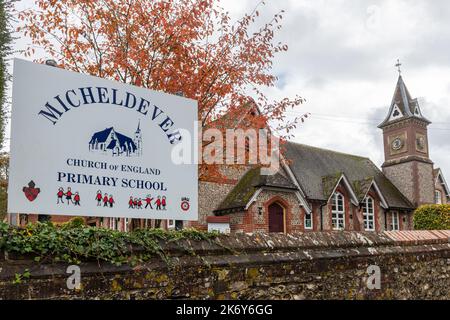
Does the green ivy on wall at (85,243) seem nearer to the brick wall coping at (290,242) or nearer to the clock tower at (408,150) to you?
the brick wall coping at (290,242)

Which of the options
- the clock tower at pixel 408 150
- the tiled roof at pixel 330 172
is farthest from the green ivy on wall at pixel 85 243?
the clock tower at pixel 408 150

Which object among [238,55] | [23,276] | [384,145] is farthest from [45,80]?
[384,145]

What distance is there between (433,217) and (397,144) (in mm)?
23161

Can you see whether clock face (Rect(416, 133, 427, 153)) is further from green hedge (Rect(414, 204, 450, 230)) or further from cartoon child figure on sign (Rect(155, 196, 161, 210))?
cartoon child figure on sign (Rect(155, 196, 161, 210))

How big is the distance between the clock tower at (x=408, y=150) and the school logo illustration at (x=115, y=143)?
3703 centimetres

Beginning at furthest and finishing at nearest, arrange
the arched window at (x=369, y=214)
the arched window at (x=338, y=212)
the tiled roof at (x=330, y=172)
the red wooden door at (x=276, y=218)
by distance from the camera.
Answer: the arched window at (x=369, y=214) → the arched window at (x=338, y=212) → the tiled roof at (x=330, y=172) → the red wooden door at (x=276, y=218)

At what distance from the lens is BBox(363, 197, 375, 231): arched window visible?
32406 mm

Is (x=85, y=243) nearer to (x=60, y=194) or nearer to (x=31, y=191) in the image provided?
(x=60, y=194)

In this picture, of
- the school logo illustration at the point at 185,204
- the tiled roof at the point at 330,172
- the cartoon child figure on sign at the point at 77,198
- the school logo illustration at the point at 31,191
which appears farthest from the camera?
the tiled roof at the point at 330,172

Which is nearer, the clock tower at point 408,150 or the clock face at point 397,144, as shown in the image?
the clock tower at point 408,150

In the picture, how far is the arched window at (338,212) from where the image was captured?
30203mm

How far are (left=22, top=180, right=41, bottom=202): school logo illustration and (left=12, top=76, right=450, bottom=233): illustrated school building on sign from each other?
11.0 feet
